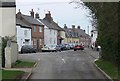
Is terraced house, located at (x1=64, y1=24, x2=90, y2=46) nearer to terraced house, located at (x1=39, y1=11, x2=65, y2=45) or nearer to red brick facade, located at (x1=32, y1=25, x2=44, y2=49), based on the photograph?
terraced house, located at (x1=39, y1=11, x2=65, y2=45)

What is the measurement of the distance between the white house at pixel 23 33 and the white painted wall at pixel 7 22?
29656 millimetres

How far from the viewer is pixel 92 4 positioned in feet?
84.7

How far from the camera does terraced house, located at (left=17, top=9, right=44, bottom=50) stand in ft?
283

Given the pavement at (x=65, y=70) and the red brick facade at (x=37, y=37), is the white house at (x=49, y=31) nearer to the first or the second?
the red brick facade at (x=37, y=37)

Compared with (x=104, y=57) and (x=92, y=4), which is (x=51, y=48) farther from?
(x=92, y=4)

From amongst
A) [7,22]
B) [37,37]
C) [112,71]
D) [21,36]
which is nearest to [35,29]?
[37,37]

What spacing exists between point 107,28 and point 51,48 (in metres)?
50.3

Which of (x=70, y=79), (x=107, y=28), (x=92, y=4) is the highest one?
(x=92, y=4)

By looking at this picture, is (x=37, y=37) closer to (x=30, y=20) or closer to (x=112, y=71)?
(x=30, y=20)

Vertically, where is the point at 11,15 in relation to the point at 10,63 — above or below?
above

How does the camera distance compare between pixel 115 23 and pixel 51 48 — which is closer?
pixel 115 23

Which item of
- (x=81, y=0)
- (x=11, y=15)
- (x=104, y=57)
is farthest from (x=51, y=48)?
(x=81, y=0)

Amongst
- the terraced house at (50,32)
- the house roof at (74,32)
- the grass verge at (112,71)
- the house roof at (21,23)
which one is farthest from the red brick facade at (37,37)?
the grass verge at (112,71)

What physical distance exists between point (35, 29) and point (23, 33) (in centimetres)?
1022
